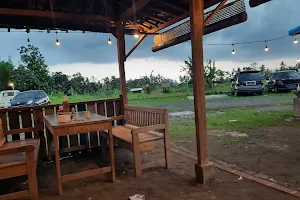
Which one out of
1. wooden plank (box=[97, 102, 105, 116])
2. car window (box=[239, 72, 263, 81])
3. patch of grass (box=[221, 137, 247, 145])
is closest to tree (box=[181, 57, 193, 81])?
car window (box=[239, 72, 263, 81])

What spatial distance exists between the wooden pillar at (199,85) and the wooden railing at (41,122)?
7.65 ft

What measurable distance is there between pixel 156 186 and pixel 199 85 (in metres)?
1.29

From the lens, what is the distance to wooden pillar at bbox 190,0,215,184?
2611mm

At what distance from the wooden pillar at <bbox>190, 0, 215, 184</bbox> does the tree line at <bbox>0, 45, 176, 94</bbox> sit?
12233mm

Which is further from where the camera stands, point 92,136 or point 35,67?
point 35,67

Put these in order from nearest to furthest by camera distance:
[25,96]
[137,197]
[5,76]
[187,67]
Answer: [137,197]
[25,96]
[5,76]
[187,67]

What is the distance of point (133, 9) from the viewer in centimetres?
413

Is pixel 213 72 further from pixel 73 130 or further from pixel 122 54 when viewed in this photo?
pixel 73 130

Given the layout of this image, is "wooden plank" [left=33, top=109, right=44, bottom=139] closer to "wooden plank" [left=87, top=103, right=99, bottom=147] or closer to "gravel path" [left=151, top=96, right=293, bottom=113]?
"wooden plank" [left=87, top=103, right=99, bottom=147]

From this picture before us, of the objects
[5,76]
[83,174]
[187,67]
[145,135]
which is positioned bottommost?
[83,174]

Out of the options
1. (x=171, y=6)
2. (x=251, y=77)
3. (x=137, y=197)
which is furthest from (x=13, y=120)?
(x=251, y=77)

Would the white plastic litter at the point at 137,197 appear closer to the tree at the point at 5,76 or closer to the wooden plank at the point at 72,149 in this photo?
the wooden plank at the point at 72,149

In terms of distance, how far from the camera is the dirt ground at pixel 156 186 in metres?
2.39

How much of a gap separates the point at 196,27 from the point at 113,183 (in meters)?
2.14
